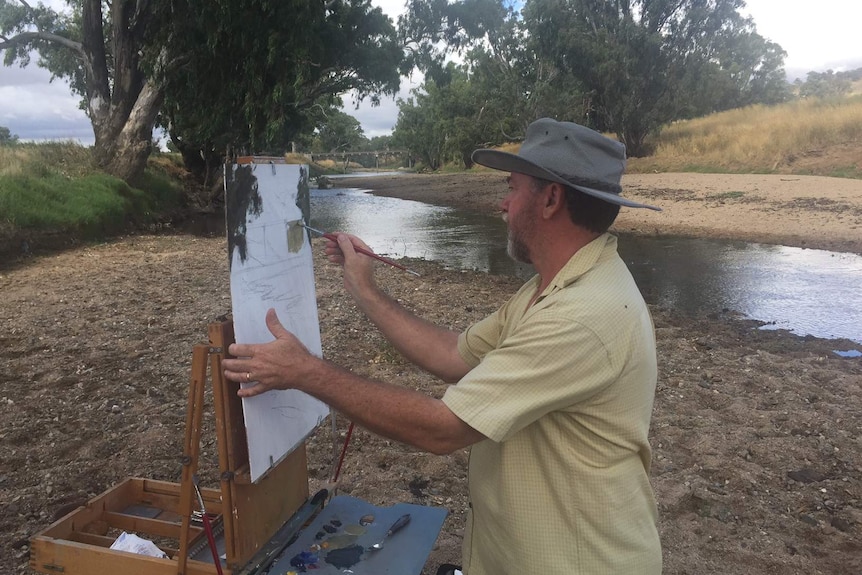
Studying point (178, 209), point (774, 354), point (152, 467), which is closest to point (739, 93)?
point (178, 209)

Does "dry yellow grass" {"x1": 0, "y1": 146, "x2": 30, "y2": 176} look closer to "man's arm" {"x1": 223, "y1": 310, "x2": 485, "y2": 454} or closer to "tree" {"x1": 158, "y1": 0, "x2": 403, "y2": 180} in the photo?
"tree" {"x1": 158, "y1": 0, "x2": 403, "y2": 180}

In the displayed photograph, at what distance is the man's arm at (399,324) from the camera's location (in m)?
2.35

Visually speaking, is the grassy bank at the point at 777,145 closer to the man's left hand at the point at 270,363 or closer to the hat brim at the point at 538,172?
the hat brim at the point at 538,172

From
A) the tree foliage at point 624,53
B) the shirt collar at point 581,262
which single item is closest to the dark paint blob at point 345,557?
the shirt collar at point 581,262

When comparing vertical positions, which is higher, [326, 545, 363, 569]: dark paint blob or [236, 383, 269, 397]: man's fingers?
[236, 383, 269, 397]: man's fingers

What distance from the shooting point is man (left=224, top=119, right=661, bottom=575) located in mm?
1509

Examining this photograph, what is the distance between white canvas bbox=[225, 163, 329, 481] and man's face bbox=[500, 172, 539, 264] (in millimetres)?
906

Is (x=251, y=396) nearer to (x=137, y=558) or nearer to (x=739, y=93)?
(x=137, y=558)

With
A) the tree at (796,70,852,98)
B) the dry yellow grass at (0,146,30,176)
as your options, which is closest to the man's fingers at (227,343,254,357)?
the dry yellow grass at (0,146,30,176)

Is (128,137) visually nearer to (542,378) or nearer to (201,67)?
(201,67)

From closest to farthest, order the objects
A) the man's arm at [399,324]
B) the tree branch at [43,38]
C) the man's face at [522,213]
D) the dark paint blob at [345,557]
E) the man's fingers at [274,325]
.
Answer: the man's face at [522,213], the man's fingers at [274,325], the dark paint blob at [345,557], the man's arm at [399,324], the tree branch at [43,38]

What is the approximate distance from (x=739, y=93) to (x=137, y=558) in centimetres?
5275

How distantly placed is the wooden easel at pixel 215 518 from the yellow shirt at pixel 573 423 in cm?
88

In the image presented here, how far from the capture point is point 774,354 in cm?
620
